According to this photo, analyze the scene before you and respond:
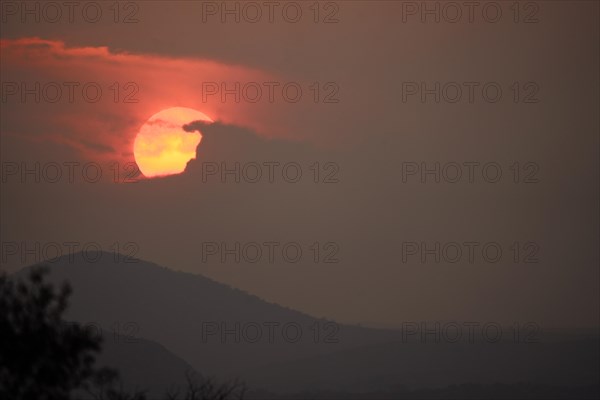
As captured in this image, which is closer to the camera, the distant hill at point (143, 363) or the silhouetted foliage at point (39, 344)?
the silhouetted foliage at point (39, 344)

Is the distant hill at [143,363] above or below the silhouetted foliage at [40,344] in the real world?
above

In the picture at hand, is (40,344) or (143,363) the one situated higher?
(143,363)

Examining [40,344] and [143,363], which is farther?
[143,363]

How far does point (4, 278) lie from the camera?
20.1 meters

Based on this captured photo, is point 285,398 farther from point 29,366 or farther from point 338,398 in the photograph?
point 29,366

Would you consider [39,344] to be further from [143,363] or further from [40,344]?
[143,363]

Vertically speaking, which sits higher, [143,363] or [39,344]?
[143,363]

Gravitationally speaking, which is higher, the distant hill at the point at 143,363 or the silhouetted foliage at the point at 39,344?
the distant hill at the point at 143,363

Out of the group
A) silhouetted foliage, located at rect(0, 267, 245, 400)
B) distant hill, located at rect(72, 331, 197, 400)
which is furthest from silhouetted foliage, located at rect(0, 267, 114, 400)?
distant hill, located at rect(72, 331, 197, 400)

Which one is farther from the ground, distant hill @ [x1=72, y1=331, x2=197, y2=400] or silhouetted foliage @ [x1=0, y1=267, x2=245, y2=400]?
distant hill @ [x1=72, y1=331, x2=197, y2=400]

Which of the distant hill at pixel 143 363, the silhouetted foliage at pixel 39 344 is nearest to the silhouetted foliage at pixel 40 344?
the silhouetted foliage at pixel 39 344

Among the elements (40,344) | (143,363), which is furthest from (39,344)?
(143,363)

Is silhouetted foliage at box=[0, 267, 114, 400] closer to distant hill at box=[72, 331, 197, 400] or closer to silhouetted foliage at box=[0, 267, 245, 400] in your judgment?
silhouetted foliage at box=[0, 267, 245, 400]

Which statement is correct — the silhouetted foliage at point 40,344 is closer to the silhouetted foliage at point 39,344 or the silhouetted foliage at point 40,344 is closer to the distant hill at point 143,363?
the silhouetted foliage at point 39,344
